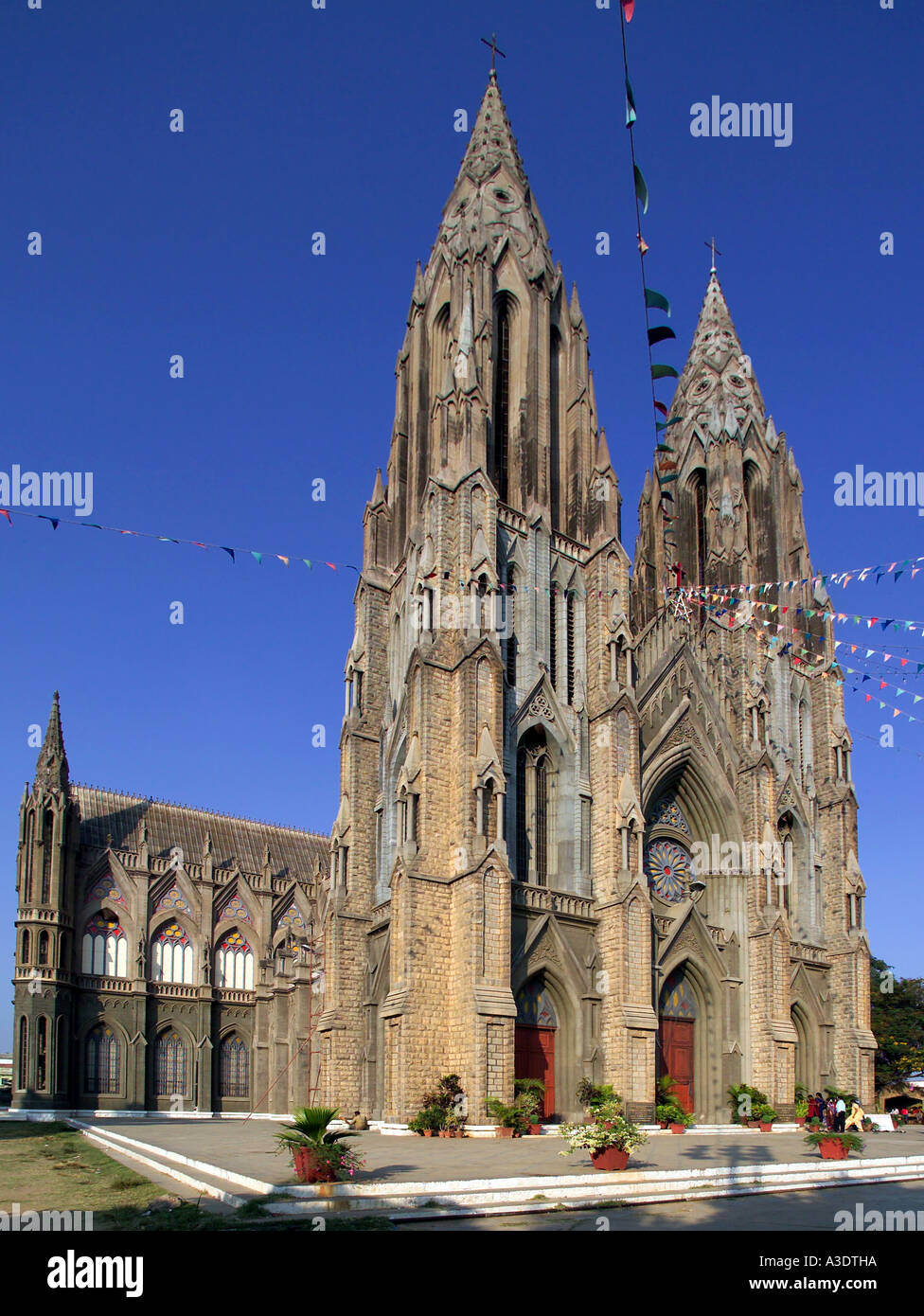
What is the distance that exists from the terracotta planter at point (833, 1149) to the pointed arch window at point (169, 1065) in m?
40.0

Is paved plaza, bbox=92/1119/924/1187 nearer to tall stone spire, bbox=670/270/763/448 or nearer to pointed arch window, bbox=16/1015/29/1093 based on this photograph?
pointed arch window, bbox=16/1015/29/1093

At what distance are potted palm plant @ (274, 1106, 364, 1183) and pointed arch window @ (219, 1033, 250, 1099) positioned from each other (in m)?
43.7

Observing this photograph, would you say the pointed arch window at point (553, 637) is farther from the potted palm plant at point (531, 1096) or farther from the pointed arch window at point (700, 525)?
the potted palm plant at point (531, 1096)

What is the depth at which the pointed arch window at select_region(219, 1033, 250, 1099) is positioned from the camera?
55969 mm

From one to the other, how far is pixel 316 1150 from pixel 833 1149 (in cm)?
1109

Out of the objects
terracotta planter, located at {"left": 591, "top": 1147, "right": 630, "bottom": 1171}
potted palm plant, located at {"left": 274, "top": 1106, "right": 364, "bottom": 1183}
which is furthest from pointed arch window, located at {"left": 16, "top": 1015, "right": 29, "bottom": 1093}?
terracotta planter, located at {"left": 591, "top": 1147, "right": 630, "bottom": 1171}

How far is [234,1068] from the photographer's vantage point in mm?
56500

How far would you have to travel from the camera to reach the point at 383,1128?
99.6ft

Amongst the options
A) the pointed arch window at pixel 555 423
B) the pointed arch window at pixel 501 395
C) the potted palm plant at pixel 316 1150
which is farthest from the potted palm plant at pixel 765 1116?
the potted palm plant at pixel 316 1150

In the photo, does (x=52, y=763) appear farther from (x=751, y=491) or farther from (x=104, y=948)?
(x=751, y=491)

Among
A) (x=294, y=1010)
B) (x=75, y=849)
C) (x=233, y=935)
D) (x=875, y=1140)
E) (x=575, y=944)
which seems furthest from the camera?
(x=233, y=935)

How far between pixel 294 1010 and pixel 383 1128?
16417mm
